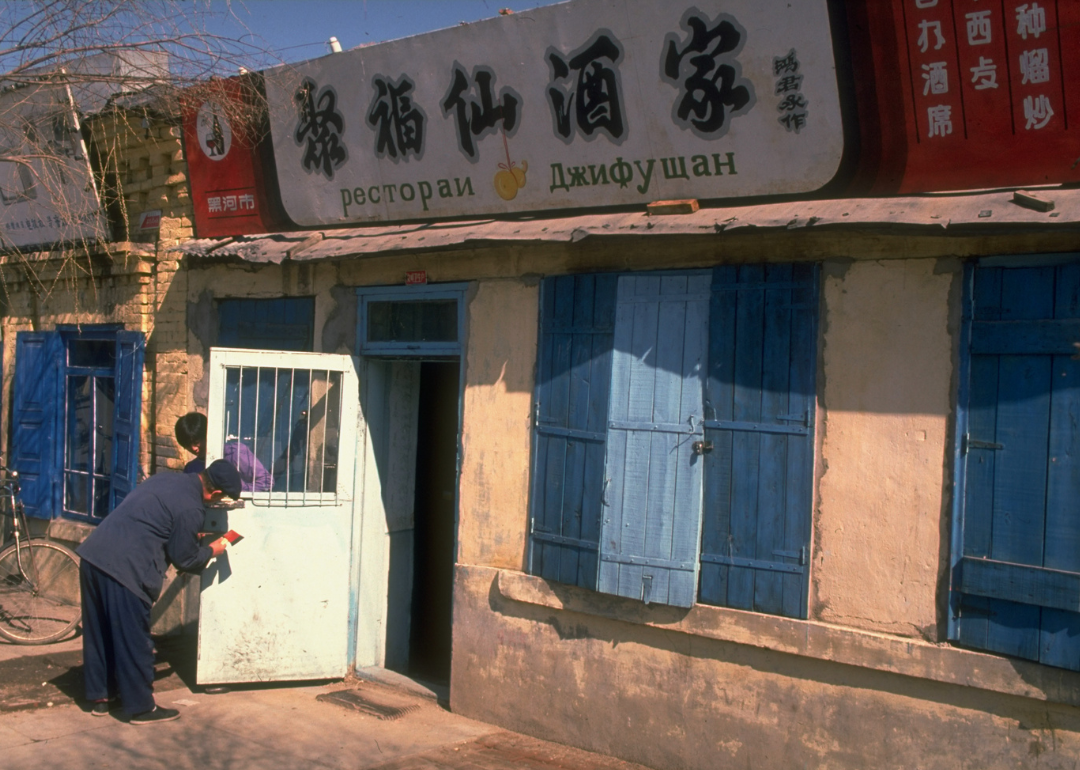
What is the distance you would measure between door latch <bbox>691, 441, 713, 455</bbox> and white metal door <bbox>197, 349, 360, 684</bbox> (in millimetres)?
2583

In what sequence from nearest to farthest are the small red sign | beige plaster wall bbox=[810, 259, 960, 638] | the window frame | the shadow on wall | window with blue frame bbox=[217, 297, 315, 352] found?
the shadow on wall → beige plaster wall bbox=[810, 259, 960, 638] → the window frame → window with blue frame bbox=[217, 297, 315, 352] → the small red sign

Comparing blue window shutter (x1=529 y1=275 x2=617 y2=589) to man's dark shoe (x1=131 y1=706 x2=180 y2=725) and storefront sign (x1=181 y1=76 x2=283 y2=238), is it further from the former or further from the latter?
storefront sign (x1=181 y1=76 x2=283 y2=238)

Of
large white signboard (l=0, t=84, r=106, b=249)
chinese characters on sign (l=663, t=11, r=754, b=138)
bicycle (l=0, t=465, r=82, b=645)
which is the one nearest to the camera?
chinese characters on sign (l=663, t=11, r=754, b=138)

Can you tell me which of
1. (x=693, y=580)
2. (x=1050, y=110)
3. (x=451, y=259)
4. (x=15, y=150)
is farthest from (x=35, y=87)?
(x=1050, y=110)

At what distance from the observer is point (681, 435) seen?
5.17 meters

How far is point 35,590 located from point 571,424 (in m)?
4.99

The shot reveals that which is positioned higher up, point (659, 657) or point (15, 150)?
point (15, 150)

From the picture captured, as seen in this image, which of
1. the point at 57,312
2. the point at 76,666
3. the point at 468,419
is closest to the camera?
the point at 468,419

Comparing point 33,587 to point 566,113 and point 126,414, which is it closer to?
point 126,414

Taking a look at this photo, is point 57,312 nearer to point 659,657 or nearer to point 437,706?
point 437,706

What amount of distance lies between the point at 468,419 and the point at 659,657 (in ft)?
6.07

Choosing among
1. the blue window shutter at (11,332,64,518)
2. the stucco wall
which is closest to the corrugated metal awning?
the stucco wall

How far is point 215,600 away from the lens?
6293mm

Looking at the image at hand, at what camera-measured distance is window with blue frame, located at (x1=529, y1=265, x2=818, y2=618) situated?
488 cm
